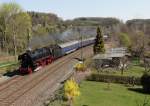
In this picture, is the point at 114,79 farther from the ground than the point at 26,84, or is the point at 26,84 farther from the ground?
the point at 26,84

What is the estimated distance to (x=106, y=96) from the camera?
37.0m

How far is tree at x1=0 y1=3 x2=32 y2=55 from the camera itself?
8000cm

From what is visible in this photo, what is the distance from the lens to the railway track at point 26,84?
34.3 metres

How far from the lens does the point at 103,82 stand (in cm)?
4762

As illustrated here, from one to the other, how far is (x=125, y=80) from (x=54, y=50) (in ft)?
60.4

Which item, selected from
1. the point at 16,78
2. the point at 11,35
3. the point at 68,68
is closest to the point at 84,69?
the point at 68,68

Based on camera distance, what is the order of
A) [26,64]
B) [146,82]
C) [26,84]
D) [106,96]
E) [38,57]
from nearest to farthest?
[106,96] < [26,84] < [146,82] < [26,64] < [38,57]

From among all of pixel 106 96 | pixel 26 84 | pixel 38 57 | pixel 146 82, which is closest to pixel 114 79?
pixel 146 82

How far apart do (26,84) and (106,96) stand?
10.7 meters

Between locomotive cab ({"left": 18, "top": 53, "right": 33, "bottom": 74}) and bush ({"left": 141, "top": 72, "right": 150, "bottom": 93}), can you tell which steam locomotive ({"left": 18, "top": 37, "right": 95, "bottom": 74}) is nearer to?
locomotive cab ({"left": 18, "top": 53, "right": 33, "bottom": 74})

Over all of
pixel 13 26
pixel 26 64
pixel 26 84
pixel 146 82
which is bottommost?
pixel 146 82

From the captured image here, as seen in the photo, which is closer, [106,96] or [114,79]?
[106,96]

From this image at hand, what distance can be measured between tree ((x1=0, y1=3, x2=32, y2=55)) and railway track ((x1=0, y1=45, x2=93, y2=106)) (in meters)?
28.4

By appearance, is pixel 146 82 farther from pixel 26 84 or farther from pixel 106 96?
pixel 26 84
